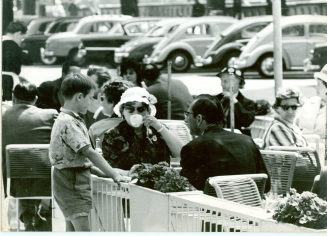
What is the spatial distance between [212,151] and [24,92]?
1.94 m

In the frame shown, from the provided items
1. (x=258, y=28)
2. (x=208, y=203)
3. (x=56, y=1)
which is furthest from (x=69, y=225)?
(x=258, y=28)

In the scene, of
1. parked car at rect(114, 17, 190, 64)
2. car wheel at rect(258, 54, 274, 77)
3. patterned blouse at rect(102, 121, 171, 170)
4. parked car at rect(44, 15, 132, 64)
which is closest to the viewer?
Result: patterned blouse at rect(102, 121, 171, 170)

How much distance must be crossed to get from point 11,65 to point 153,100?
1282 millimetres

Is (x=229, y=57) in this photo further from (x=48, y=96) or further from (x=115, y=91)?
(x=115, y=91)

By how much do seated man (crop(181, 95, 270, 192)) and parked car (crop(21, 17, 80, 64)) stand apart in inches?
78.6

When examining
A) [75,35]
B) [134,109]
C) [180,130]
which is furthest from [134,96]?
[75,35]

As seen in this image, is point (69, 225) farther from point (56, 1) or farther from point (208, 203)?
point (56, 1)

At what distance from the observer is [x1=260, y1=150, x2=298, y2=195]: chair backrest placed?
7117 mm

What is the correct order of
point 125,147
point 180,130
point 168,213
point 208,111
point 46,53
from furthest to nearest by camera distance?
1. point 46,53
2. point 180,130
3. point 125,147
4. point 208,111
5. point 168,213

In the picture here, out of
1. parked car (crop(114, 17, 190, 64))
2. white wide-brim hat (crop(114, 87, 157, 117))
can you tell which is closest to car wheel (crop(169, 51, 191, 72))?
parked car (crop(114, 17, 190, 64))

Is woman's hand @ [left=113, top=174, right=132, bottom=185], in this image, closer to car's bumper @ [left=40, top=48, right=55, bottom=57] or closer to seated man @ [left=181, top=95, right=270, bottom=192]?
seated man @ [left=181, top=95, right=270, bottom=192]

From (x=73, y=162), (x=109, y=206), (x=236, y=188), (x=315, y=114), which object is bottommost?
(x=109, y=206)

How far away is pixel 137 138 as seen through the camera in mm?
6547

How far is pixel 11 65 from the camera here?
24.7 ft
